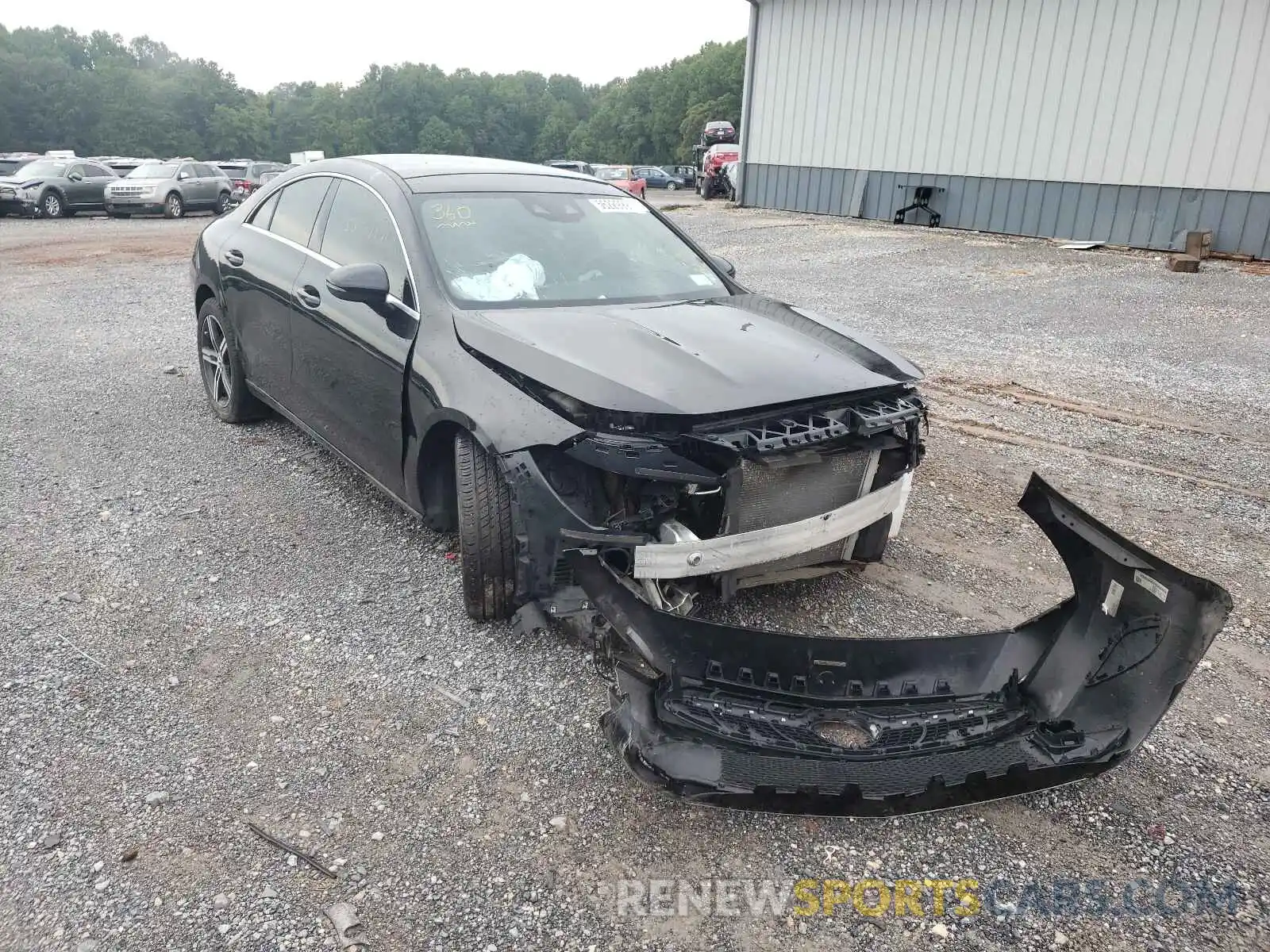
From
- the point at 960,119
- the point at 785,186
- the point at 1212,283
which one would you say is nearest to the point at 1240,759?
the point at 1212,283

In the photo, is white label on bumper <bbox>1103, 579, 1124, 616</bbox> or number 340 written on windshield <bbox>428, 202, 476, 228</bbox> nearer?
white label on bumper <bbox>1103, 579, 1124, 616</bbox>

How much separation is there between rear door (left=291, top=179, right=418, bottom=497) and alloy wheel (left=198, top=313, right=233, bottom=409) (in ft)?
4.34

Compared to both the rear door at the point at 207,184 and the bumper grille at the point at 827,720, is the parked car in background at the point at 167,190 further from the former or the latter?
the bumper grille at the point at 827,720

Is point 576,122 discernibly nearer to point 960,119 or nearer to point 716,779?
point 960,119

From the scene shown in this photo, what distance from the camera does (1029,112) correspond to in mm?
15516

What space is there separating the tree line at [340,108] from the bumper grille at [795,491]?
2519 inches

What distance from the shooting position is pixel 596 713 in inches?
118

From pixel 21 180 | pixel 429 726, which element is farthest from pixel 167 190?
pixel 429 726

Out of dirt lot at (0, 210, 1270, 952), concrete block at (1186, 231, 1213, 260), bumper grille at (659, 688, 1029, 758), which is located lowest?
dirt lot at (0, 210, 1270, 952)

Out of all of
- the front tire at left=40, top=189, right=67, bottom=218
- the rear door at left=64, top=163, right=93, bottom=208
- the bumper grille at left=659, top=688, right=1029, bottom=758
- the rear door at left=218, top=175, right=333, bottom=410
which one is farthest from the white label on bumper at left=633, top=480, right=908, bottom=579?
the rear door at left=64, top=163, right=93, bottom=208

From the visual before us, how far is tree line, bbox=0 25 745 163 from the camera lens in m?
72.4

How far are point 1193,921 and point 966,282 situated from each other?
10756 millimetres

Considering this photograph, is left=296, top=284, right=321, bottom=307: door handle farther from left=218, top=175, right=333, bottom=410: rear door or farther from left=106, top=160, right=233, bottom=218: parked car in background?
left=106, top=160, right=233, bottom=218: parked car in background

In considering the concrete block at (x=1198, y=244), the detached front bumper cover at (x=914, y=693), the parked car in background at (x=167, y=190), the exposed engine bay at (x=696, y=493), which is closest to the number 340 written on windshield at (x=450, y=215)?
the exposed engine bay at (x=696, y=493)
